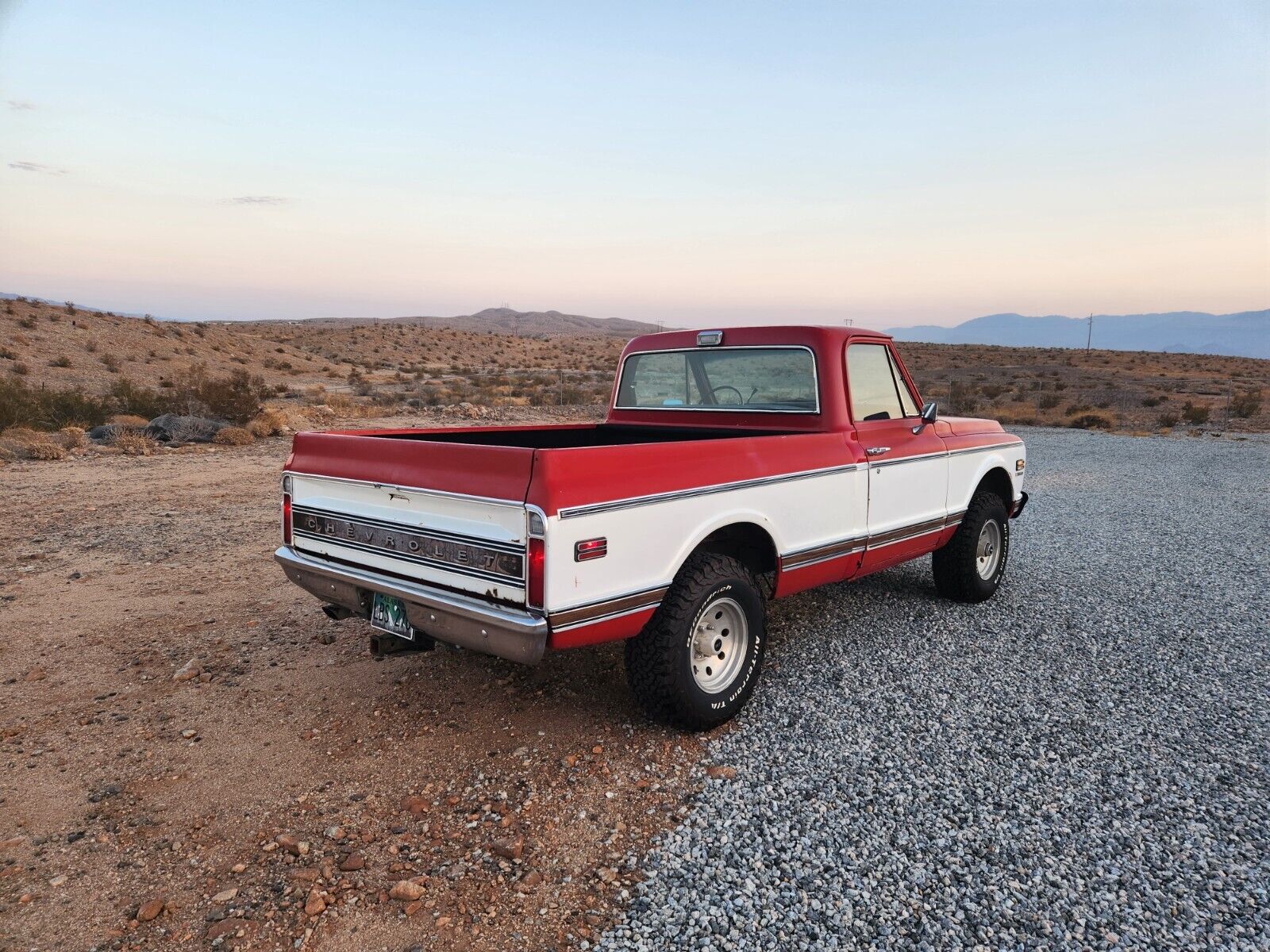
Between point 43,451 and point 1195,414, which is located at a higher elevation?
point 1195,414

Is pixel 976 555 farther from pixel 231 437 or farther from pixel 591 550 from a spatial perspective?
pixel 231 437

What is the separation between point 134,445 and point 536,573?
13.0m

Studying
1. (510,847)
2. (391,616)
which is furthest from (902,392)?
(510,847)

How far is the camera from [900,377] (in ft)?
17.5

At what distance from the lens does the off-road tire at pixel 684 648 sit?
3463 mm

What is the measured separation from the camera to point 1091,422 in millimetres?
22906

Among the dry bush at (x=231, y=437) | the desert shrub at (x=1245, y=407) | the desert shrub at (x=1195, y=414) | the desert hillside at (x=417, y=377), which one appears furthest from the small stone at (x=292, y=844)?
the desert shrub at (x=1245, y=407)

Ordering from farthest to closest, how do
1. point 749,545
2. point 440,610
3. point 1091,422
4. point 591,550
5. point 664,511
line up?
point 1091,422 → point 749,545 → point 664,511 → point 440,610 → point 591,550

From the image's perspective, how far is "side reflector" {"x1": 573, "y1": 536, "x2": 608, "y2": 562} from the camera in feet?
9.92

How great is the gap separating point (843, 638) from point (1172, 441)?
17.7 metres

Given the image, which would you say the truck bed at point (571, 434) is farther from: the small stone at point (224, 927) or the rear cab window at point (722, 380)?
the small stone at point (224, 927)

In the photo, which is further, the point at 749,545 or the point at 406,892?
the point at 749,545

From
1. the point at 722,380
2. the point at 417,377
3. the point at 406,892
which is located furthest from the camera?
the point at 417,377

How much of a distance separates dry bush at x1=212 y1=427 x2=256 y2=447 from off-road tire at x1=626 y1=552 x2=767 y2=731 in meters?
13.2
